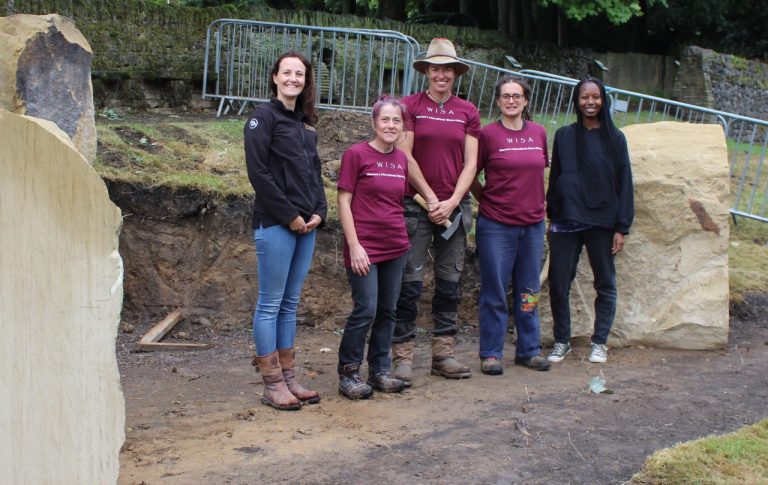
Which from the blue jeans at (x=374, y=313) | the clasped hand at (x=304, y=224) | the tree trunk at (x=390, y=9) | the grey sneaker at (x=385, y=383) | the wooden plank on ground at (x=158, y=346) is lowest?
the wooden plank on ground at (x=158, y=346)

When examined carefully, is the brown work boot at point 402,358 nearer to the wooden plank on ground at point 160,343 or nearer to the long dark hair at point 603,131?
the long dark hair at point 603,131

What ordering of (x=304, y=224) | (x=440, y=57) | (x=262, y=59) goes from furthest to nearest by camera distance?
1. (x=262, y=59)
2. (x=440, y=57)
3. (x=304, y=224)

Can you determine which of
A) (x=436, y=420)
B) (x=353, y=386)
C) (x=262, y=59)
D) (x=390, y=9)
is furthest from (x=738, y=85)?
(x=436, y=420)

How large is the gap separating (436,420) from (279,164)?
1.67m

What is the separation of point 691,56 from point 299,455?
53.9 feet

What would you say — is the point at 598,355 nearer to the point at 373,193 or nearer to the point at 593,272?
the point at 593,272

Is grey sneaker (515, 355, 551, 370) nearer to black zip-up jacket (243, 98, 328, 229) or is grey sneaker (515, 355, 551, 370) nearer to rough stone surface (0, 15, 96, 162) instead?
black zip-up jacket (243, 98, 328, 229)

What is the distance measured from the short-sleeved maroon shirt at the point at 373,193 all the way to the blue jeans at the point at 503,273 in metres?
0.91

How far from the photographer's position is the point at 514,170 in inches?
233

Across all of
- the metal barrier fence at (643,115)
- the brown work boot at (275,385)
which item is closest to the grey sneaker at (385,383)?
the brown work boot at (275,385)

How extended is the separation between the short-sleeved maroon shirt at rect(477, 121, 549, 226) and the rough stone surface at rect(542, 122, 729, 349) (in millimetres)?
1329

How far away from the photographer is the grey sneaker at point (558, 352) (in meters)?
6.52

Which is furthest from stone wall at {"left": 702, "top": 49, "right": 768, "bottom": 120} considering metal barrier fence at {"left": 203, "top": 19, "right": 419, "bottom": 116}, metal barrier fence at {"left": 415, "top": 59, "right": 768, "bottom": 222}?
metal barrier fence at {"left": 203, "top": 19, "right": 419, "bottom": 116}

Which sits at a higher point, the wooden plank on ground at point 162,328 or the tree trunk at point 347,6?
the tree trunk at point 347,6
